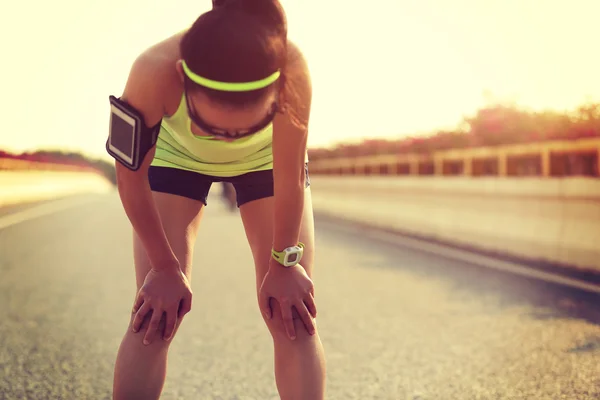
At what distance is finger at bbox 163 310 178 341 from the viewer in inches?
108

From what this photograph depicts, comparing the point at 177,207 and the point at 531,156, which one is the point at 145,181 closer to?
the point at 177,207

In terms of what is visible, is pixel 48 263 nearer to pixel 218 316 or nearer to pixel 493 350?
pixel 218 316

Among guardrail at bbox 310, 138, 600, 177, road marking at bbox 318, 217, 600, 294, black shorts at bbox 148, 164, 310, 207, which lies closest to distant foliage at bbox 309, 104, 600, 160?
guardrail at bbox 310, 138, 600, 177

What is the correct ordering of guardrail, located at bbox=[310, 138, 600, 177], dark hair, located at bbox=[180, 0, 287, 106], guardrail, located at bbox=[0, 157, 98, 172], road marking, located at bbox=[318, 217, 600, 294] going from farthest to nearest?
guardrail, located at bbox=[0, 157, 98, 172]
guardrail, located at bbox=[310, 138, 600, 177]
road marking, located at bbox=[318, 217, 600, 294]
dark hair, located at bbox=[180, 0, 287, 106]

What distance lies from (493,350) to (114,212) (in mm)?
16910

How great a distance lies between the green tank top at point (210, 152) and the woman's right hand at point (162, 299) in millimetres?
458

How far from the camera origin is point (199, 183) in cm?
313

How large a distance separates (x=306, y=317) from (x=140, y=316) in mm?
592

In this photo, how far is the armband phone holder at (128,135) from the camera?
2533mm

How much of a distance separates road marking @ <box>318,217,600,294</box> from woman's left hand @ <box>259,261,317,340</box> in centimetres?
511

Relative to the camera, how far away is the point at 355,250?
11133 millimetres

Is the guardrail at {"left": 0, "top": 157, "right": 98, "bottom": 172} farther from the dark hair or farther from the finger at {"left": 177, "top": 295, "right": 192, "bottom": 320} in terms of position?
the dark hair

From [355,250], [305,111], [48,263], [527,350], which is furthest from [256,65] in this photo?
[355,250]

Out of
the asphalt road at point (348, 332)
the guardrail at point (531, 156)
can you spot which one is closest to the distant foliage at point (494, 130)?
the guardrail at point (531, 156)
